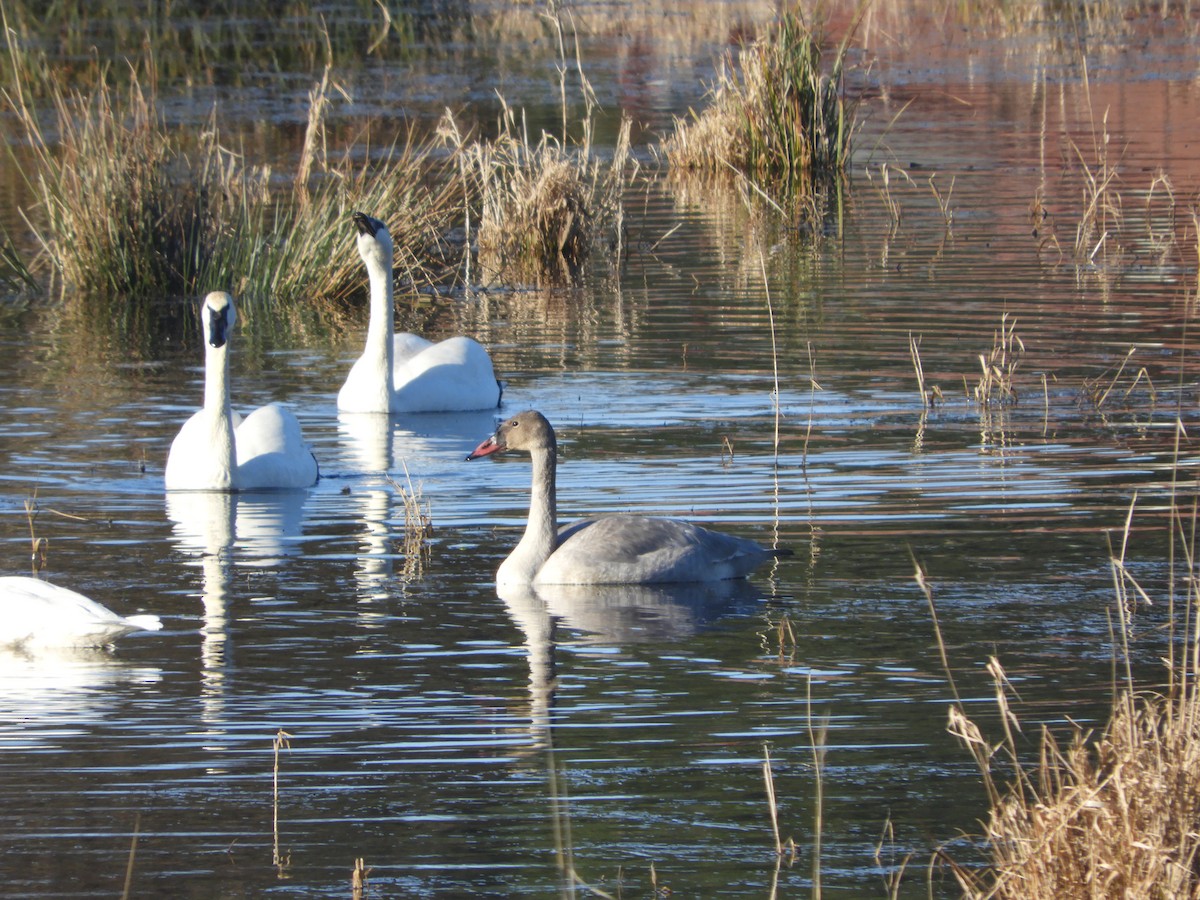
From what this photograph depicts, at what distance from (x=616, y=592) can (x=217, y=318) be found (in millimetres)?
3431

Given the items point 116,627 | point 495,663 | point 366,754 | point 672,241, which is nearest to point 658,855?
point 366,754

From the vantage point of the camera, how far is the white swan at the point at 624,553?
27.9 ft

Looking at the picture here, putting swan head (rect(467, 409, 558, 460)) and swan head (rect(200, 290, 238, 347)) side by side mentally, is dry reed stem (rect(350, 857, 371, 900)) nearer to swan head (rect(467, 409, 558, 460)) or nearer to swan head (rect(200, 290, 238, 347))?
swan head (rect(467, 409, 558, 460))

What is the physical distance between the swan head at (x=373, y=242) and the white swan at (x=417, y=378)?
0.45 metres

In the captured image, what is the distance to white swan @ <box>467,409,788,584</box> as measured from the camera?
8516 millimetres

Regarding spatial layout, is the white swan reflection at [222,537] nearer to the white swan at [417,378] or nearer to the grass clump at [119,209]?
the white swan at [417,378]

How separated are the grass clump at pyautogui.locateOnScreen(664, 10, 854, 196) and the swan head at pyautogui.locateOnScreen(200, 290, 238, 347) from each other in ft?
35.9

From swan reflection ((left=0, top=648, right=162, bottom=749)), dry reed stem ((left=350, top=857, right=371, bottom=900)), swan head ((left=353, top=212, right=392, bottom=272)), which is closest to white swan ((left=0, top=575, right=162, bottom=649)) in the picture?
swan reflection ((left=0, top=648, right=162, bottom=749))

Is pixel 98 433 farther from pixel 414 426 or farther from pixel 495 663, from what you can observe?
pixel 495 663

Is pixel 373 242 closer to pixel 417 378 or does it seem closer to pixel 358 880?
pixel 417 378

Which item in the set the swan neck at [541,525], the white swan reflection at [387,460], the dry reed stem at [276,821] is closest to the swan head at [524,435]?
the swan neck at [541,525]

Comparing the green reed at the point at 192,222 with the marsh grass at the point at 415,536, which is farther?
the green reed at the point at 192,222

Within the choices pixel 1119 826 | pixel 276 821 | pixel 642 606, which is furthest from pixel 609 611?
pixel 1119 826

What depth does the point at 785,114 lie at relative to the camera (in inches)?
870
